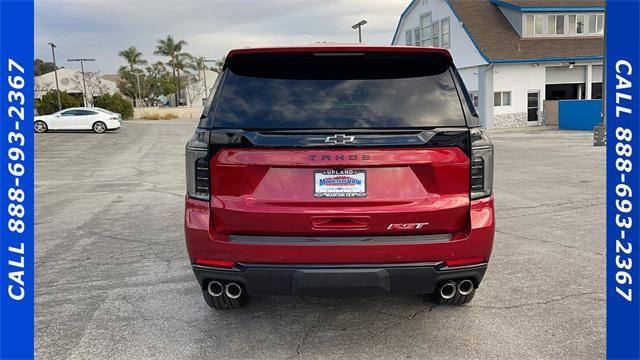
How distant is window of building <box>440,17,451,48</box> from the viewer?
32.1m

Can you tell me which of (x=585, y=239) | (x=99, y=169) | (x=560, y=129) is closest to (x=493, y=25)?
(x=560, y=129)

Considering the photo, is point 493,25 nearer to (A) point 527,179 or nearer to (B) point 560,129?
(B) point 560,129

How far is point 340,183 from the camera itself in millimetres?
3174

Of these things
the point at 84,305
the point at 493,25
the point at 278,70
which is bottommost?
the point at 84,305

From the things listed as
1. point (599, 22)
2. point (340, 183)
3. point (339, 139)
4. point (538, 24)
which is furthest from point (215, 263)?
point (599, 22)

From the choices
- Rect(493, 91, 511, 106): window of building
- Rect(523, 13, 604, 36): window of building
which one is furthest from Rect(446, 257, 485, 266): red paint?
Rect(523, 13, 604, 36): window of building

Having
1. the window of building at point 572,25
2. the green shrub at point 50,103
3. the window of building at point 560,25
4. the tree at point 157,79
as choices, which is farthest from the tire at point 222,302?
the tree at point 157,79

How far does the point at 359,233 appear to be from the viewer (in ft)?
10.5

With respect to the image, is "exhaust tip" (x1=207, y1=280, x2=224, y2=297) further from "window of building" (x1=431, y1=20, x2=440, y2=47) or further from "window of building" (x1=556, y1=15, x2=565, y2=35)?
"window of building" (x1=556, y1=15, x2=565, y2=35)

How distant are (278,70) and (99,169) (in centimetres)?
1342

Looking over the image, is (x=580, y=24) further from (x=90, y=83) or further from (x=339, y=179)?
(x=90, y=83)

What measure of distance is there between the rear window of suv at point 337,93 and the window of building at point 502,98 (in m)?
28.5

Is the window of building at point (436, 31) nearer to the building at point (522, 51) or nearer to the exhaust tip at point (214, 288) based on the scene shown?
the building at point (522, 51)

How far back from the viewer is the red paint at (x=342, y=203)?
3154mm
